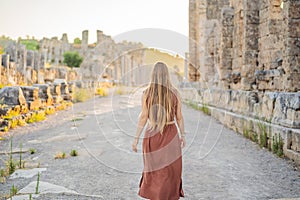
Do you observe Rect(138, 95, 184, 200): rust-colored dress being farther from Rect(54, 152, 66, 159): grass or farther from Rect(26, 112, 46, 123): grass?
Rect(26, 112, 46, 123): grass

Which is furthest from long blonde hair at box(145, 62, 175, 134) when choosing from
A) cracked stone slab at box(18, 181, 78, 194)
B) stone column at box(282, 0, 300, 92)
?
stone column at box(282, 0, 300, 92)

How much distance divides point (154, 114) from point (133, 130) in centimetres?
542

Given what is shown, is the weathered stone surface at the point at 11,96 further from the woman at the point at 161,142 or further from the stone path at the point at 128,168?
the woman at the point at 161,142

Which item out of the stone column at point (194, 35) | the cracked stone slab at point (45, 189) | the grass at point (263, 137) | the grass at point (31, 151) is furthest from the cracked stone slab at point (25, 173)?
the stone column at point (194, 35)

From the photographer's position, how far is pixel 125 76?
49.7m

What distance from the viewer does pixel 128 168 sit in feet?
17.2

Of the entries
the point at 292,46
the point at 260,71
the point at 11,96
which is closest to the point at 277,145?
the point at 292,46

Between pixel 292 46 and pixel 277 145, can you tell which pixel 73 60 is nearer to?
pixel 292 46

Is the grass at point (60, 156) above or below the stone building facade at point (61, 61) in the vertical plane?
below

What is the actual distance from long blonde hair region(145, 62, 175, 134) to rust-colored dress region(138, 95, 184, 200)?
10 centimetres

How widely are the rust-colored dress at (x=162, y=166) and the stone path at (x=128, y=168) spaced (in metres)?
0.72

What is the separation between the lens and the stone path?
4172 millimetres

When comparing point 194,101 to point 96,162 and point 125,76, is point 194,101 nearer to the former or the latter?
point 96,162

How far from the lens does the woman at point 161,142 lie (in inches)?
132
